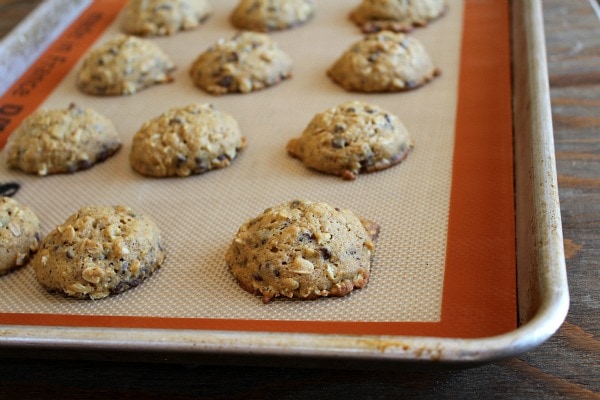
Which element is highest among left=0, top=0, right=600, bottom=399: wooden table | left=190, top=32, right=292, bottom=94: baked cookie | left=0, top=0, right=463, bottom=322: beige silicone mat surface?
left=190, top=32, right=292, bottom=94: baked cookie

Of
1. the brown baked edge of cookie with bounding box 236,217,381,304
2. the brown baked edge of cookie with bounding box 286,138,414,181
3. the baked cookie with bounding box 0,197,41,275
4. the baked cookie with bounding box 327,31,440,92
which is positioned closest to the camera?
the brown baked edge of cookie with bounding box 236,217,381,304

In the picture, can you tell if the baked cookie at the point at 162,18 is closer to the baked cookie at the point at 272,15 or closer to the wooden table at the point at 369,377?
the baked cookie at the point at 272,15

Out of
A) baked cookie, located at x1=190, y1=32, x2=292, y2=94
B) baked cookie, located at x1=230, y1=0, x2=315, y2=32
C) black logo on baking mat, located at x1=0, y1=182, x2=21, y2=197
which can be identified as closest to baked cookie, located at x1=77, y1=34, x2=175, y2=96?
baked cookie, located at x1=190, y1=32, x2=292, y2=94

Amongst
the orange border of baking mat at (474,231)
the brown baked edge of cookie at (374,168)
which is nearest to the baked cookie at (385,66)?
the orange border of baking mat at (474,231)

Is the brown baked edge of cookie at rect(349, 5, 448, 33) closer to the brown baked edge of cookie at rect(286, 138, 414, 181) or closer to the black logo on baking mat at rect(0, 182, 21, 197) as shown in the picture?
the brown baked edge of cookie at rect(286, 138, 414, 181)

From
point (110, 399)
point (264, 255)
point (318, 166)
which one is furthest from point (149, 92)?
point (110, 399)

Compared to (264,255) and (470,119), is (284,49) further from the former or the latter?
(264,255)
